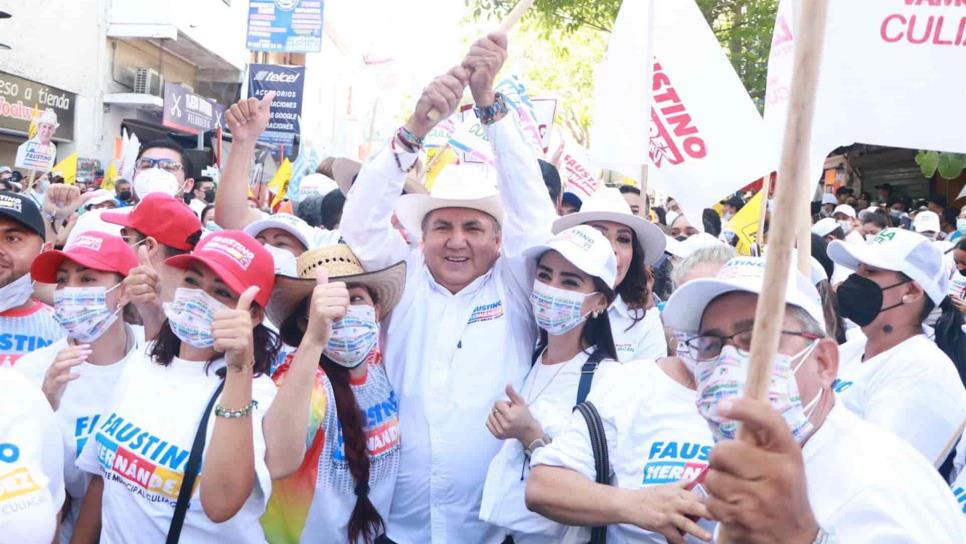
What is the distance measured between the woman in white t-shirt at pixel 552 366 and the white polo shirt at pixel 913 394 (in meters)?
0.92

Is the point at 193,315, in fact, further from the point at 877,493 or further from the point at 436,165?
the point at 436,165

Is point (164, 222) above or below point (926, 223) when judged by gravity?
below

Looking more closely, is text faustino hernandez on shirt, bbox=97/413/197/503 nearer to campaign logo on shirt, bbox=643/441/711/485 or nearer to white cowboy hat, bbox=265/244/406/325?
white cowboy hat, bbox=265/244/406/325

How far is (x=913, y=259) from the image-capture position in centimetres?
381

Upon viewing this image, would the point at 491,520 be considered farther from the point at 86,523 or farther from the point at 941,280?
the point at 941,280

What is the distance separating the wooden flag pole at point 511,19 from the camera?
9.33 ft

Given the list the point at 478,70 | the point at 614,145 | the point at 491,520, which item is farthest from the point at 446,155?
the point at 491,520

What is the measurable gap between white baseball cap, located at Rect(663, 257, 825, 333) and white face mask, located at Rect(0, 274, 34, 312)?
2.72 m

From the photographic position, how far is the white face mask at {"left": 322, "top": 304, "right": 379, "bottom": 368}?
121 inches

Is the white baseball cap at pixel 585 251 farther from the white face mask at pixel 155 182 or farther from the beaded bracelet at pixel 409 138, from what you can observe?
the white face mask at pixel 155 182

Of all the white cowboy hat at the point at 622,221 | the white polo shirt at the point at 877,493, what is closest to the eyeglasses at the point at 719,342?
the white polo shirt at the point at 877,493

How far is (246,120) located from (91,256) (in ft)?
4.57

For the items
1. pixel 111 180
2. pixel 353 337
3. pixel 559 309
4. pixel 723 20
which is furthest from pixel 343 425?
pixel 723 20

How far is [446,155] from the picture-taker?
8188 mm
